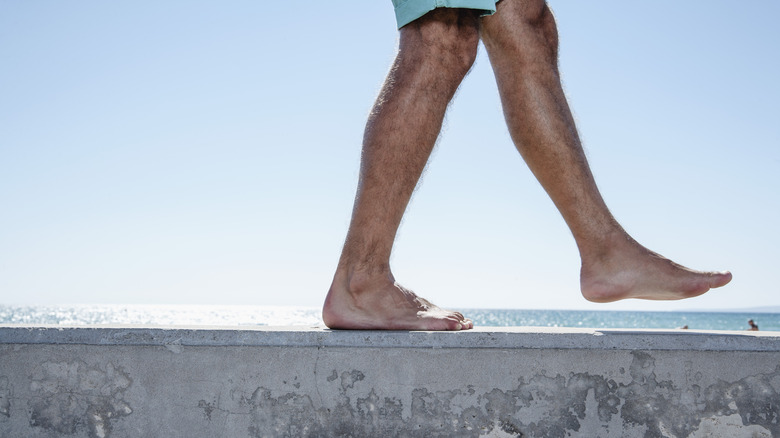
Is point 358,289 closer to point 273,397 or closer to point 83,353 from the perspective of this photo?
point 273,397

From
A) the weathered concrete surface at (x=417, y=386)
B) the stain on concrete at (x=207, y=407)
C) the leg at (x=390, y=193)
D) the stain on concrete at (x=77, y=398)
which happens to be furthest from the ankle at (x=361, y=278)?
the stain on concrete at (x=77, y=398)

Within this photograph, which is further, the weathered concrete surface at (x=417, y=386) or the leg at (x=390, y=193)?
the leg at (x=390, y=193)

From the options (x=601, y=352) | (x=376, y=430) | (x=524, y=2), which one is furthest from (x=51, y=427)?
(x=524, y=2)

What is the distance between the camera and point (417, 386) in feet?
4.10

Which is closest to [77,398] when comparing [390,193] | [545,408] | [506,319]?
[390,193]

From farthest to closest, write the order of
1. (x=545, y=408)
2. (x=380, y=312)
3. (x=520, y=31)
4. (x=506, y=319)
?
(x=506, y=319)
(x=520, y=31)
(x=380, y=312)
(x=545, y=408)

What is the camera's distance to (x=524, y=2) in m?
1.76

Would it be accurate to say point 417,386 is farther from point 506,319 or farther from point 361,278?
point 506,319

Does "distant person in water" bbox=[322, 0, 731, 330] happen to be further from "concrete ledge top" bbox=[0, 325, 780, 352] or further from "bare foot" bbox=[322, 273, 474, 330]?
"concrete ledge top" bbox=[0, 325, 780, 352]

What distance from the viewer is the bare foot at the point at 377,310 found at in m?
1.44

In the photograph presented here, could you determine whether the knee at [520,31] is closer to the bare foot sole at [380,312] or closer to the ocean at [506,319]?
the bare foot sole at [380,312]

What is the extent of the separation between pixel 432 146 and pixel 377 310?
0.44 m

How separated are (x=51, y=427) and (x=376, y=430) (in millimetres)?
699

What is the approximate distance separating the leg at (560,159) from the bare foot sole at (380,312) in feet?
1.38
